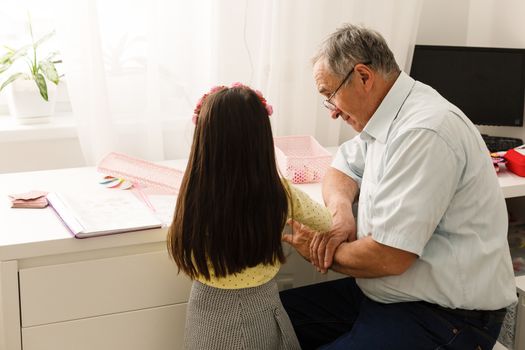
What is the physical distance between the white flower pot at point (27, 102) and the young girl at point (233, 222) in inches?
35.3

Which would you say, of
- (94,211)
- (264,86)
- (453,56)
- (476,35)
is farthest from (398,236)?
(476,35)

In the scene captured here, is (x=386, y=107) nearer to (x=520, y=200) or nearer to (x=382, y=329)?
(x=382, y=329)

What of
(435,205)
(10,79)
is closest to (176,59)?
(10,79)

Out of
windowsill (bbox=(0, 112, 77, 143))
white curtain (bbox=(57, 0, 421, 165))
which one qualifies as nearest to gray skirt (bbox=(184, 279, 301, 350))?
white curtain (bbox=(57, 0, 421, 165))

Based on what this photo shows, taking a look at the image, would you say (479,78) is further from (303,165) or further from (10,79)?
(10,79)

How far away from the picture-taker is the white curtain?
6.63ft

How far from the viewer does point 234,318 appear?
1506 mm

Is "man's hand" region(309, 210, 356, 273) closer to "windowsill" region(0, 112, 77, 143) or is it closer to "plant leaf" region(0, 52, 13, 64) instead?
"windowsill" region(0, 112, 77, 143)

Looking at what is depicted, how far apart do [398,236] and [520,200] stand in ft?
4.28

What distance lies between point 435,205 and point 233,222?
0.41 metres

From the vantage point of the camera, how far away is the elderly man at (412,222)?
141 centimetres

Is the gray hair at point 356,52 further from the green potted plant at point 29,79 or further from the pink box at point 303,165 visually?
the green potted plant at point 29,79

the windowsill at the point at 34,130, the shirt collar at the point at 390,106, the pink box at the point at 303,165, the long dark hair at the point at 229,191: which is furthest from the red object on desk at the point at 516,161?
the windowsill at the point at 34,130

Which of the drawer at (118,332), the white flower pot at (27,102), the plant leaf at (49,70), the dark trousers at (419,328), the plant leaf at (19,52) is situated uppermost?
the plant leaf at (19,52)
